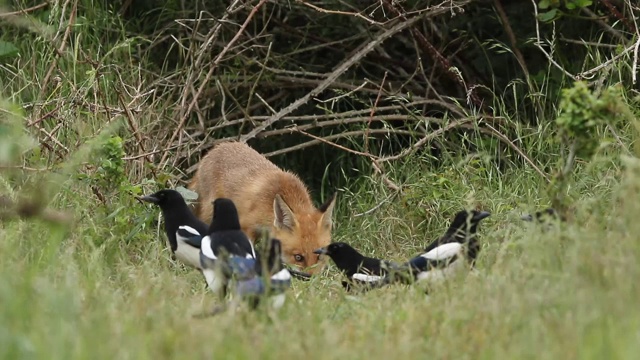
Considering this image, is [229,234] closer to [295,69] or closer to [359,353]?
[359,353]

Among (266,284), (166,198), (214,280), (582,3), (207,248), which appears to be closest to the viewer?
(266,284)

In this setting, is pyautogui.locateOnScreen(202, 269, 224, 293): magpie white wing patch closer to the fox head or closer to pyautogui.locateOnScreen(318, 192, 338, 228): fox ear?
the fox head

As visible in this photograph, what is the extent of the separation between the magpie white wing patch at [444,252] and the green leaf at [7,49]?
4.39 metres

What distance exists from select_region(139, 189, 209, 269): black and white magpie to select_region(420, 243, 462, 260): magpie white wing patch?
1.31m

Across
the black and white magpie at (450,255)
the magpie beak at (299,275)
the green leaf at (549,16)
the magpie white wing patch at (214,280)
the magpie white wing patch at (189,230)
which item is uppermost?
the green leaf at (549,16)

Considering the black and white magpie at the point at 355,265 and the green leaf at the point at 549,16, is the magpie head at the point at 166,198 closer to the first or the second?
the black and white magpie at the point at 355,265

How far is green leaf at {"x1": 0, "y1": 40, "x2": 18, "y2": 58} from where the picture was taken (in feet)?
29.4

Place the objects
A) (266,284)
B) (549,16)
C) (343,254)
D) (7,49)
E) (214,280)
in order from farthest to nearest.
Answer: (7,49), (549,16), (343,254), (214,280), (266,284)

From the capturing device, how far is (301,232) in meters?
8.10

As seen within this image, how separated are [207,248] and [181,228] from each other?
3.30 ft

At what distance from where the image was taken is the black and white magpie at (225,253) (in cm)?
519

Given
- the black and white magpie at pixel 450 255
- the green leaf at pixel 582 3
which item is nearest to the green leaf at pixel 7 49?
the black and white magpie at pixel 450 255

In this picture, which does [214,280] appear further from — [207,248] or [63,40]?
[63,40]

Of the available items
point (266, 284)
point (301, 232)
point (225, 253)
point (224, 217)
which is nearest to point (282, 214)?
point (301, 232)
